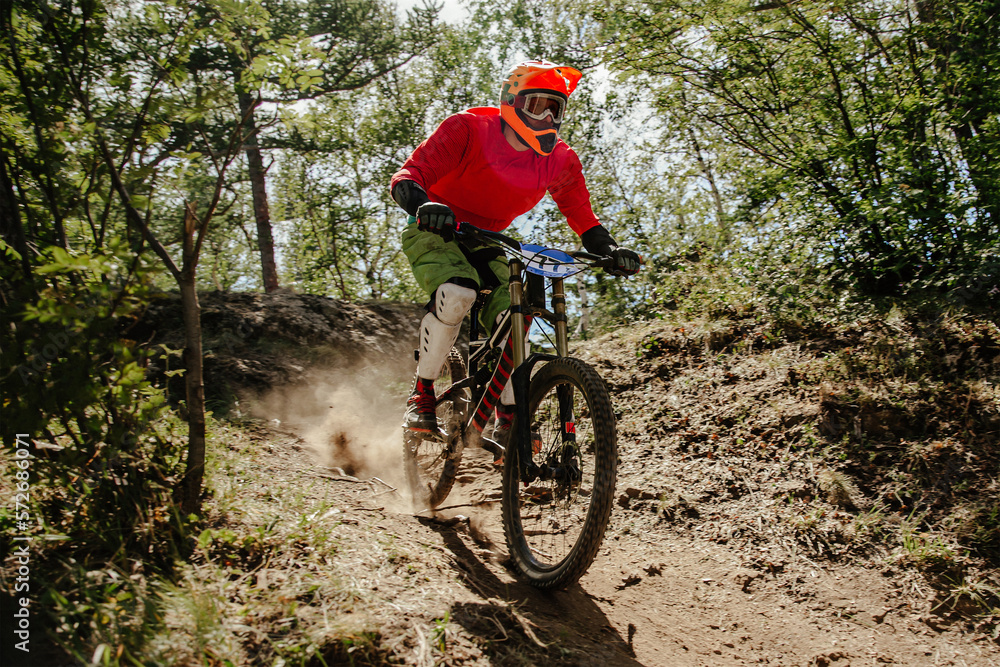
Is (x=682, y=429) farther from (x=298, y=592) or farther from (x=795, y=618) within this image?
(x=298, y=592)

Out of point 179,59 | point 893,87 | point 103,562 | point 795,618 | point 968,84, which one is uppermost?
point 179,59

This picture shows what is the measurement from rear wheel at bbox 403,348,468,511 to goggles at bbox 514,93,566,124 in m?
1.72

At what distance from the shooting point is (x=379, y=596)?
2035mm

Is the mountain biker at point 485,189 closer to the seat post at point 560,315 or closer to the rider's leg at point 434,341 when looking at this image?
the rider's leg at point 434,341

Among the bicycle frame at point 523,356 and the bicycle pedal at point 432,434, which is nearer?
the bicycle frame at point 523,356

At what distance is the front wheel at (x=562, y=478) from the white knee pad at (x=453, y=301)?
0.61 m

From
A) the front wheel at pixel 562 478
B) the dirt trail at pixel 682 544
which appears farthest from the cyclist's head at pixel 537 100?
the dirt trail at pixel 682 544

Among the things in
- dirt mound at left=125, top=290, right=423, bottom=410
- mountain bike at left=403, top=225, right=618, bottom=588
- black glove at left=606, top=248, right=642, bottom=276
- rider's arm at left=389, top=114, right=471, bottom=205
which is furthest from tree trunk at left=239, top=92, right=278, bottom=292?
black glove at left=606, top=248, right=642, bottom=276

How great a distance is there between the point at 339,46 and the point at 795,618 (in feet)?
43.5

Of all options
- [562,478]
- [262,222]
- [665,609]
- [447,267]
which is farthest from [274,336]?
[262,222]

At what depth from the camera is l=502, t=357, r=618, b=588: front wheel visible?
7.64 ft

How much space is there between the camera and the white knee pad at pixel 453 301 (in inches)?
123

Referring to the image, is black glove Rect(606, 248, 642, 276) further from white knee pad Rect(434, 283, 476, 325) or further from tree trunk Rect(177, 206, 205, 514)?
tree trunk Rect(177, 206, 205, 514)

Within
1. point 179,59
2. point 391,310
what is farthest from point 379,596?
point 391,310
